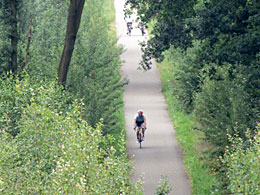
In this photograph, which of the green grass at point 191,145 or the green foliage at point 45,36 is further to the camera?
the green foliage at point 45,36

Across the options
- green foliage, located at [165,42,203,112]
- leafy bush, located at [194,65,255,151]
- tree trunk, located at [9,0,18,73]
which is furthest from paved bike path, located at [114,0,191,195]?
tree trunk, located at [9,0,18,73]

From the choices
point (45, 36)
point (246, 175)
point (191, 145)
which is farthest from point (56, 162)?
point (45, 36)

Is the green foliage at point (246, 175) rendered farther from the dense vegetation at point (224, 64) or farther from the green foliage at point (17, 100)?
the dense vegetation at point (224, 64)

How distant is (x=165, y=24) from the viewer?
90.0 ft

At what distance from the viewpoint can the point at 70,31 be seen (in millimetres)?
24078

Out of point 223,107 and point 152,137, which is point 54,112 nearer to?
point 223,107

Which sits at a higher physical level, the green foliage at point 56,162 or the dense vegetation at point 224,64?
the dense vegetation at point 224,64

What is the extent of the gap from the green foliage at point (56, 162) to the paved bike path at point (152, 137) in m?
6.89

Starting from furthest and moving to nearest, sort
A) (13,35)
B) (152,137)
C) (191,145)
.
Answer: (152,137) → (191,145) → (13,35)

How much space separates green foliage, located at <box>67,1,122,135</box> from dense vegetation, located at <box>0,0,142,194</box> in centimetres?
4

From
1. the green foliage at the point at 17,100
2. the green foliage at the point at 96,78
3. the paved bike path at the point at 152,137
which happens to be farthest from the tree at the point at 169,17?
the green foliage at the point at 17,100

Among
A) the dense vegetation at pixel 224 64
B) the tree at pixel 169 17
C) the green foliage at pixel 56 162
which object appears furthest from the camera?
the tree at pixel 169 17

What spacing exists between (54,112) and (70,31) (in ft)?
32.7

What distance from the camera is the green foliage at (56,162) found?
10320 mm
